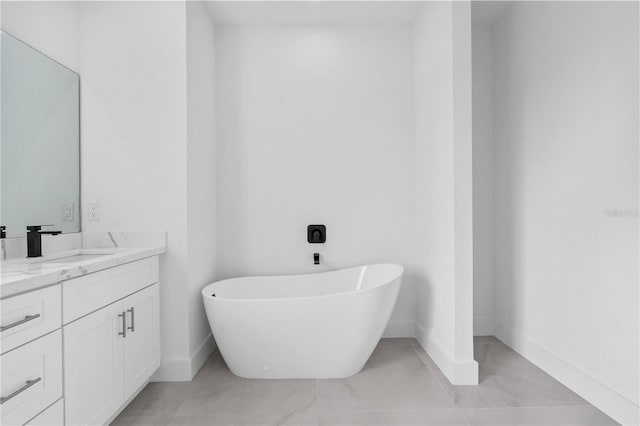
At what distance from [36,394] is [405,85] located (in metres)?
2.84

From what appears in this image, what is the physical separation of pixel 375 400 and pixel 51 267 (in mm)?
1645

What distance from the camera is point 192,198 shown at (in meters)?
2.29

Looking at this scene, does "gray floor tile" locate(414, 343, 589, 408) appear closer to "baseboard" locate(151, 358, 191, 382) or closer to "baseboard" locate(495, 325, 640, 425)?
"baseboard" locate(495, 325, 640, 425)

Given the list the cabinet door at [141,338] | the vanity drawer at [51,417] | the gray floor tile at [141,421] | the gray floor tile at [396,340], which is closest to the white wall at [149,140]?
the cabinet door at [141,338]

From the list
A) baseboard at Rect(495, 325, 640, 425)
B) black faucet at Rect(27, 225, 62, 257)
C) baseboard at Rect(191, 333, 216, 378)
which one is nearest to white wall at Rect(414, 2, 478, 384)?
baseboard at Rect(495, 325, 640, 425)

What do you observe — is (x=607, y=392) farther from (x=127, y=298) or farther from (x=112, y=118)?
(x=112, y=118)

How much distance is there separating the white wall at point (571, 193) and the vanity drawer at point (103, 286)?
241 cm

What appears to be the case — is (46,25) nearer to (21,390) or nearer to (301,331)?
(21,390)

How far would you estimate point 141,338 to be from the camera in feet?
6.32

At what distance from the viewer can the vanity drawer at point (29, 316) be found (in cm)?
108

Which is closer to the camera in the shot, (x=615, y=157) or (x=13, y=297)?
(x=13, y=297)

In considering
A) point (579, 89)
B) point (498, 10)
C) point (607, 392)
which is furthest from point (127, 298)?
point (498, 10)

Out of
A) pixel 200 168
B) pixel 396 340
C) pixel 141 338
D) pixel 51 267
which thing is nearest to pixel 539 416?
pixel 396 340

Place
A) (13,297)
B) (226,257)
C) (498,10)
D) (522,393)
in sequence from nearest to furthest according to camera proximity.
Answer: (13,297) < (522,393) < (498,10) < (226,257)
